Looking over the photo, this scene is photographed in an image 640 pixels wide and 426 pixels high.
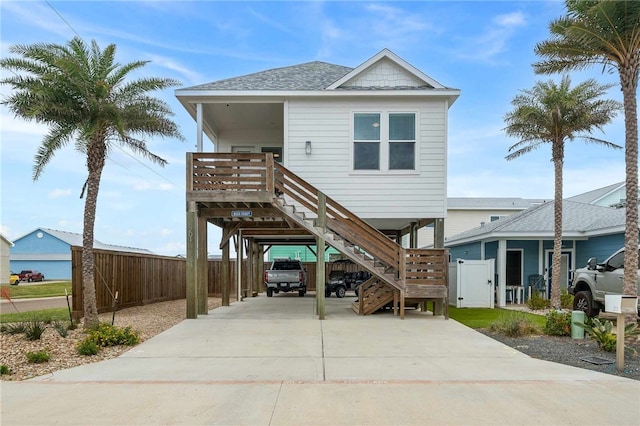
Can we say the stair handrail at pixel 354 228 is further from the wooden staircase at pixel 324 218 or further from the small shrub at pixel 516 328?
the small shrub at pixel 516 328

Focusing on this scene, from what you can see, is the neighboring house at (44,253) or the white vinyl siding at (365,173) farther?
the neighboring house at (44,253)

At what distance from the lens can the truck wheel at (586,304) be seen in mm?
10812

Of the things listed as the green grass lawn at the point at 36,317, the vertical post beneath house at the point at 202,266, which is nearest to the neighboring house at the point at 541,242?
the vertical post beneath house at the point at 202,266

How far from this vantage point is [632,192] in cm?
851

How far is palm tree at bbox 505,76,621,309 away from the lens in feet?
44.8

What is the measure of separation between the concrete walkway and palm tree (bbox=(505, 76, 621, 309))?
25.3 feet

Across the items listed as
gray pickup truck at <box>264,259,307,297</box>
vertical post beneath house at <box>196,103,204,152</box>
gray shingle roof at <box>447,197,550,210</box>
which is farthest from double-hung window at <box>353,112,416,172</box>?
gray shingle roof at <box>447,197,550,210</box>

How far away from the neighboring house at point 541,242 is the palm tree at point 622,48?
6.76 meters

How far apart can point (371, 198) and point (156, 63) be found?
674 cm

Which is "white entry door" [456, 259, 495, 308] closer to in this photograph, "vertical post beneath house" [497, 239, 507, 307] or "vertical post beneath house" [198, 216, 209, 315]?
"vertical post beneath house" [497, 239, 507, 307]

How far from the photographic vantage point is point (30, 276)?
120ft

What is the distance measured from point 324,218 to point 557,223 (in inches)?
336

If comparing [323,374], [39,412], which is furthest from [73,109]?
[323,374]

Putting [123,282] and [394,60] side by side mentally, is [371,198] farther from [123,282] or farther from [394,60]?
[123,282]
